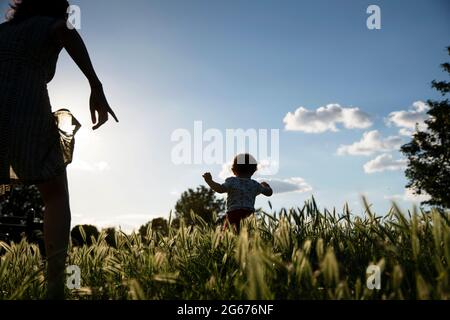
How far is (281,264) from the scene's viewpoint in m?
1.76

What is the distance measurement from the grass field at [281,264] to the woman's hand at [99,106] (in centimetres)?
88

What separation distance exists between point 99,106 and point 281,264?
1622 mm

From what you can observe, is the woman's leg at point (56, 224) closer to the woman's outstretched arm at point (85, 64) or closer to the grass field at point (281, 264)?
the grass field at point (281, 264)

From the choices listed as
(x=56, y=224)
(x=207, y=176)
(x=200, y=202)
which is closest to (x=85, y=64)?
(x=56, y=224)

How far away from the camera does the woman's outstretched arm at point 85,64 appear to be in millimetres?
2590

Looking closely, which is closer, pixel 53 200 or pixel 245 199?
pixel 53 200

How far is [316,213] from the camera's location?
3242mm

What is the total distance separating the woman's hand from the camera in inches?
106

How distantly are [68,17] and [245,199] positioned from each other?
3.90m

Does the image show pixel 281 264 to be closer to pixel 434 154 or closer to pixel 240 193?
pixel 240 193

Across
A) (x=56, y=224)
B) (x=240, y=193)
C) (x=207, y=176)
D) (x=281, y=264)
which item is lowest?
(x=281, y=264)

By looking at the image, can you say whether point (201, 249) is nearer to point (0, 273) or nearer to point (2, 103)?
point (0, 273)

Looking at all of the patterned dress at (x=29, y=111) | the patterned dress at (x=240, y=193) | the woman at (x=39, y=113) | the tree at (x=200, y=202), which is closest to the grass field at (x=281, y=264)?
the woman at (x=39, y=113)

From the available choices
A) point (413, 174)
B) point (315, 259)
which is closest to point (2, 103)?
point (315, 259)
